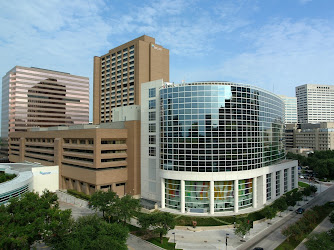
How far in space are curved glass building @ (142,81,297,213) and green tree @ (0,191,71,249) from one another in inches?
1063

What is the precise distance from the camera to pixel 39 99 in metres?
148

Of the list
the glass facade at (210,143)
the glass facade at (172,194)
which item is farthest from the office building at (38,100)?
the glass facade at (172,194)

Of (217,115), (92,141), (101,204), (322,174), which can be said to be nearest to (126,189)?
(92,141)

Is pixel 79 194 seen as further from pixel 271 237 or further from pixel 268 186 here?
pixel 268 186

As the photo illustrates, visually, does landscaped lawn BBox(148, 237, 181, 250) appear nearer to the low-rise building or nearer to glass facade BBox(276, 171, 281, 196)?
glass facade BBox(276, 171, 281, 196)

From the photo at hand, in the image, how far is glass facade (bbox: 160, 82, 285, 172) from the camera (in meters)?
55.0

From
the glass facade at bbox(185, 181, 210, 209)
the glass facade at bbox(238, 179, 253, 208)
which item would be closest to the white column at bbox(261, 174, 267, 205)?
the glass facade at bbox(238, 179, 253, 208)

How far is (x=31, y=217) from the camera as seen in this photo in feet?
115

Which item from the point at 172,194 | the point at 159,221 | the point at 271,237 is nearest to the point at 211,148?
the point at 172,194

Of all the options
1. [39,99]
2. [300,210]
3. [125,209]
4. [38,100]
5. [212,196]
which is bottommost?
[300,210]

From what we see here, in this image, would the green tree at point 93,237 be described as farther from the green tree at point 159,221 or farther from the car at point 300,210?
the car at point 300,210

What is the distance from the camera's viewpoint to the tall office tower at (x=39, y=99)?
142875 mm

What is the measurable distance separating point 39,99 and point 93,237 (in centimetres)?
13681

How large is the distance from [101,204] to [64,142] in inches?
1548
